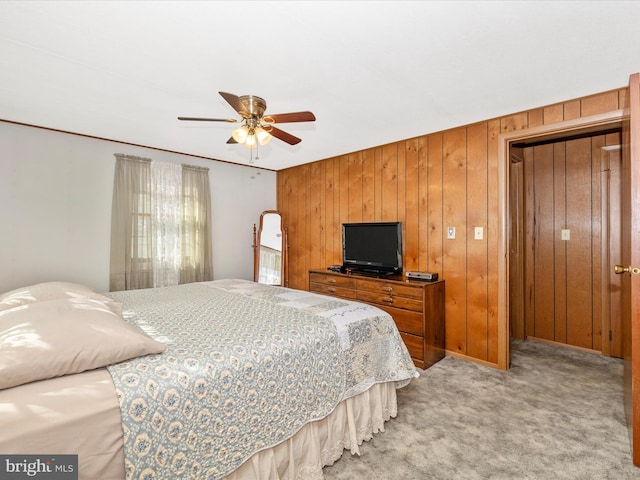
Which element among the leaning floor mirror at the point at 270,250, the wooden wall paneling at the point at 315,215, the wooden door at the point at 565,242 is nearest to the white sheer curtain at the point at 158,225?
the leaning floor mirror at the point at 270,250

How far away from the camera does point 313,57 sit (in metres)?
2.07

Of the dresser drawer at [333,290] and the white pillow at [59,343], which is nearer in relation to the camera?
the white pillow at [59,343]

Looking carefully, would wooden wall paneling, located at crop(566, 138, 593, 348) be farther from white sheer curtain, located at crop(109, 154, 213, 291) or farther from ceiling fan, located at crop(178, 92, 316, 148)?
white sheer curtain, located at crop(109, 154, 213, 291)

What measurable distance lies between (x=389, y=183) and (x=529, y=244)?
1960 millimetres

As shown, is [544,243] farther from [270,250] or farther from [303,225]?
[270,250]

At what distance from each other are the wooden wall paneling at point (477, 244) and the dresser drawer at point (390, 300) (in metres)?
0.61

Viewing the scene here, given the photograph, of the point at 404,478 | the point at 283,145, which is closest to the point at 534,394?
the point at 404,478

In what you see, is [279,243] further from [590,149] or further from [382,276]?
[590,149]

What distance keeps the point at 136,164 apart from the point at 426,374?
4.11 meters

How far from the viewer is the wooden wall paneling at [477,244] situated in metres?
3.25

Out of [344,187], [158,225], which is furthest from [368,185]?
[158,225]

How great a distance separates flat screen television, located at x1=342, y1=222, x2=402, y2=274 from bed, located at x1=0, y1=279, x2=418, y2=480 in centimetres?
163

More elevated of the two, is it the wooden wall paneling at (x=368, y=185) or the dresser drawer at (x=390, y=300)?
the wooden wall paneling at (x=368, y=185)

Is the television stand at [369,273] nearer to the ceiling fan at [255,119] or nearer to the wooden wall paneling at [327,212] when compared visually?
the wooden wall paneling at [327,212]
